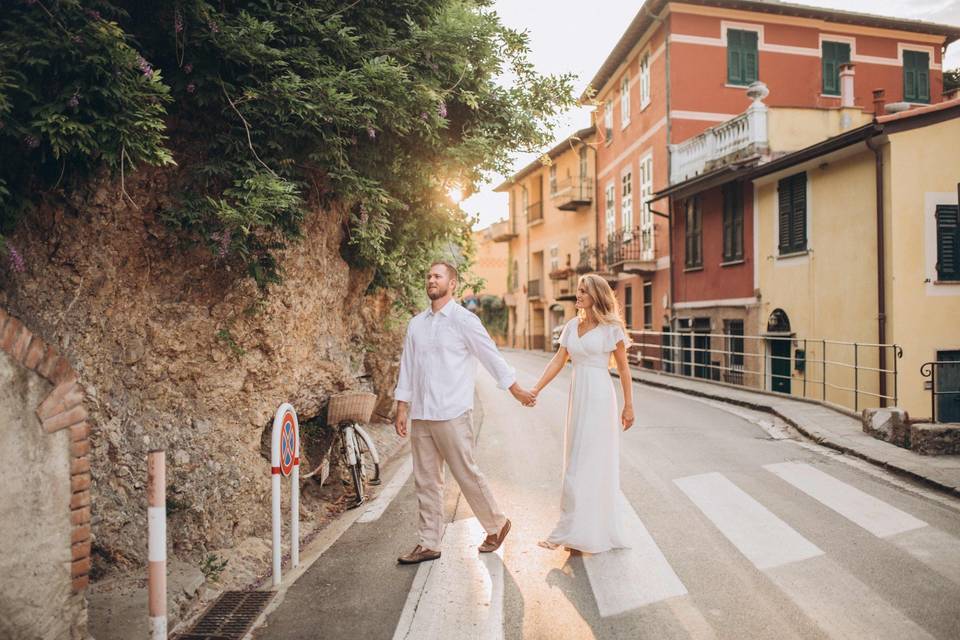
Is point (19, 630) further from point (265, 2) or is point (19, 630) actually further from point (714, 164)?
point (714, 164)

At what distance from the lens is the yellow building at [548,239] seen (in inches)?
1377

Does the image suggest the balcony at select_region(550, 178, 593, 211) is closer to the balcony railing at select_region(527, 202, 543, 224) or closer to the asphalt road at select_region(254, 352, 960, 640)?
the balcony railing at select_region(527, 202, 543, 224)

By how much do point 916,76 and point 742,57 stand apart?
6.87 metres

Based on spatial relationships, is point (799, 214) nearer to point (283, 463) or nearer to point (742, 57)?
point (742, 57)

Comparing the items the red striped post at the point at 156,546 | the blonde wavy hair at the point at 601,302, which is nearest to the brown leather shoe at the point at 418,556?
the red striped post at the point at 156,546

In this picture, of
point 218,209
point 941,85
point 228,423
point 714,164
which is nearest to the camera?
point 218,209

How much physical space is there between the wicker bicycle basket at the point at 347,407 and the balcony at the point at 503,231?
41.6 m

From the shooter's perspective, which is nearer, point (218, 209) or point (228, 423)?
point (218, 209)

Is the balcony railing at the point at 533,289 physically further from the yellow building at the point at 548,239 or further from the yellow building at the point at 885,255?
the yellow building at the point at 885,255

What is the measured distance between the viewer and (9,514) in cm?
351

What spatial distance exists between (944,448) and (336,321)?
7334 mm

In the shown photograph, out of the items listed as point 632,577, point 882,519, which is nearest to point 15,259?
point 632,577

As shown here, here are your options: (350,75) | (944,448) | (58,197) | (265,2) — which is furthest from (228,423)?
(944,448)

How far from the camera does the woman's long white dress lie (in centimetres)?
539
